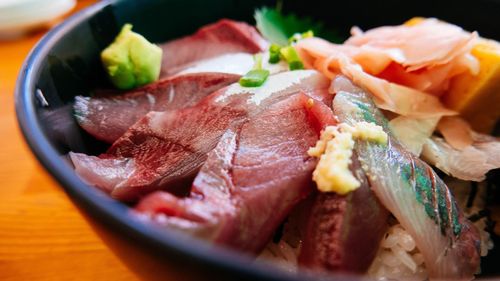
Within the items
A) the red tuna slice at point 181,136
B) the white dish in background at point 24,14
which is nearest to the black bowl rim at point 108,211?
the red tuna slice at point 181,136

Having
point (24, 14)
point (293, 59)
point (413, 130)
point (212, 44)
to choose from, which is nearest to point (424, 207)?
point (413, 130)

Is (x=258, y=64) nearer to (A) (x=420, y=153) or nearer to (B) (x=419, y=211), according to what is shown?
(A) (x=420, y=153)

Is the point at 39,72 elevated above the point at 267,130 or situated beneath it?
elevated above

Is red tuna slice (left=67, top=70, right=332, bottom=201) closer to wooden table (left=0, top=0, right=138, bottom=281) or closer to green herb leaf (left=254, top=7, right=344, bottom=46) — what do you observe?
wooden table (left=0, top=0, right=138, bottom=281)

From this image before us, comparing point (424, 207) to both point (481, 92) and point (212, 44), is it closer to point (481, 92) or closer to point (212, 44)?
point (481, 92)

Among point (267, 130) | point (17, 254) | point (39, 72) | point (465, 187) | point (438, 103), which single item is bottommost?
point (465, 187)

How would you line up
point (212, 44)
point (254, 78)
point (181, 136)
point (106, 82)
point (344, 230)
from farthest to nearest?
point (212, 44) → point (106, 82) → point (254, 78) → point (181, 136) → point (344, 230)

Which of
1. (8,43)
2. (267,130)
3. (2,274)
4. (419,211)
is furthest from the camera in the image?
(8,43)

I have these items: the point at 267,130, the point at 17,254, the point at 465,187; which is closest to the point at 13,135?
the point at 17,254
